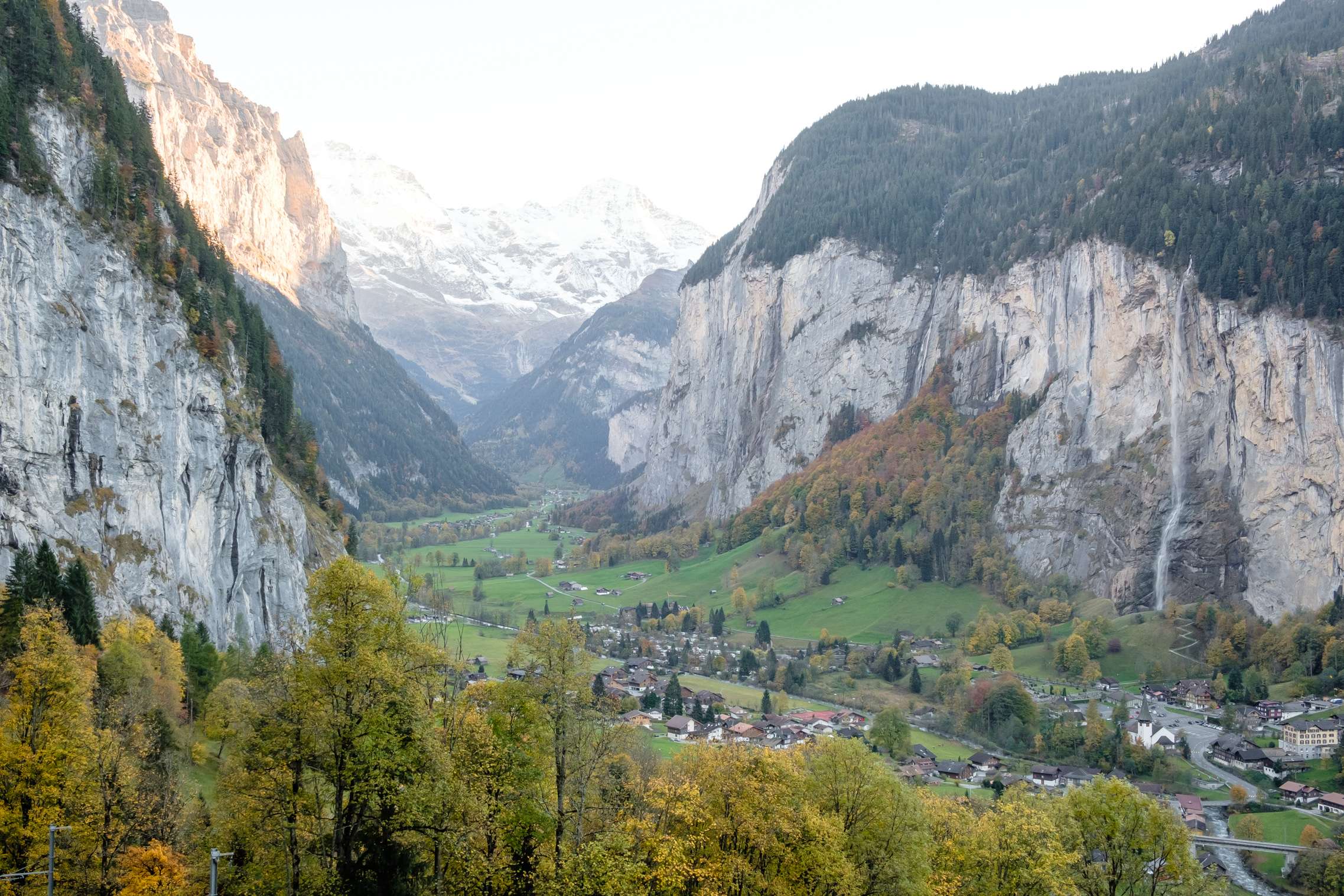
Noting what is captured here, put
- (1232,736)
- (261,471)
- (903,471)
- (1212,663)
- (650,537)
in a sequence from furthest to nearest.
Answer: (650,537), (903,471), (1212,663), (1232,736), (261,471)

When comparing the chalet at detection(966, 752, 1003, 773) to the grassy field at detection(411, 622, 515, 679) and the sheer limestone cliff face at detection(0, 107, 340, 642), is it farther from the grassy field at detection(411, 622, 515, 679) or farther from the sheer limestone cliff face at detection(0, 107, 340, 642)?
the sheer limestone cliff face at detection(0, 107, 340, 642)

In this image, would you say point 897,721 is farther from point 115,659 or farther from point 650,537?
point 650,537

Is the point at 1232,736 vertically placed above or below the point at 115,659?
below

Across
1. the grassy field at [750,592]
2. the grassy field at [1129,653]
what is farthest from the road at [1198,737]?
the grassy field at [750,592]

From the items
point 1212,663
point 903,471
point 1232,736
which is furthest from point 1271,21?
point 1232,736

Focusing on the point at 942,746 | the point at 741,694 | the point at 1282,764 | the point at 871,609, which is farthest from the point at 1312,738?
the point at 871,609

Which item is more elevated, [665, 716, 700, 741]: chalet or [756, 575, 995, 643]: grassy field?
[756, 575, 995, 643]: grassy field

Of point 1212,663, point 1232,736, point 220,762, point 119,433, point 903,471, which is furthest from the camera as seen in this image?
point 903,471

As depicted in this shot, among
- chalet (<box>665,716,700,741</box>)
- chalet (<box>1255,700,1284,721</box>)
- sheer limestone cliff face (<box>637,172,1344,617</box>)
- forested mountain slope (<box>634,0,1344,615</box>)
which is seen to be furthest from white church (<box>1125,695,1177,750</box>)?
chalet (<box>665,716,700,741</box>)
